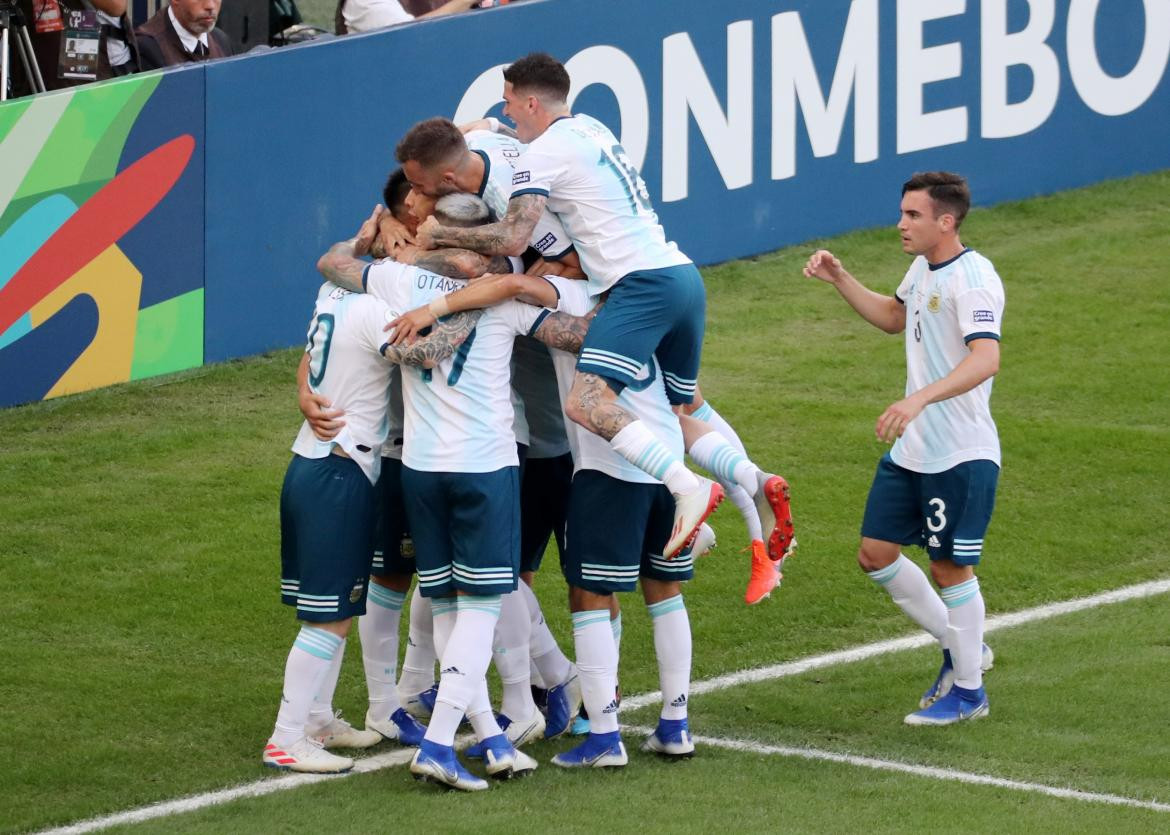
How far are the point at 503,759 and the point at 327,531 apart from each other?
0.90 meters

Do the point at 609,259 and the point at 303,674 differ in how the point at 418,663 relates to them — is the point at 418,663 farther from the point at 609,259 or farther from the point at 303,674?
the point at 609,259

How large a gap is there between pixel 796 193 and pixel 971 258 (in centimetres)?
638

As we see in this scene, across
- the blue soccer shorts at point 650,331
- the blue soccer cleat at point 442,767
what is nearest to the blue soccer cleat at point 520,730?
the blue soccer cleat at point 442,767

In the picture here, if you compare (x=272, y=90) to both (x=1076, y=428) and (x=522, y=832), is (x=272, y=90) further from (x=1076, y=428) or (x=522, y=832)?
(x=522, y=832)

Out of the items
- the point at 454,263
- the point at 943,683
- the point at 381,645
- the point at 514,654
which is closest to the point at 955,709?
the point at 943,683

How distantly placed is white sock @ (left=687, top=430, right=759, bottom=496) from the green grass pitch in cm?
88

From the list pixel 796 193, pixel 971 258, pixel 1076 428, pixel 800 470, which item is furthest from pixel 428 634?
pixel 796 193

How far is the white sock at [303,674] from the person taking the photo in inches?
243

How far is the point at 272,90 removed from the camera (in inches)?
417

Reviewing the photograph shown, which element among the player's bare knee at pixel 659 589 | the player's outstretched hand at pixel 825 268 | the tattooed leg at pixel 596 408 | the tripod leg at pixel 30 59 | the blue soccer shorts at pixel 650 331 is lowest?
the player's bare knee at pixel 659 589

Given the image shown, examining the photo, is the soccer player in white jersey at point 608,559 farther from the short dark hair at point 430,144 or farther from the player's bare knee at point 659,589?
the short dark hair at point 430,144

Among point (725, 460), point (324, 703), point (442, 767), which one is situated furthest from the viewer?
point (725, 460)

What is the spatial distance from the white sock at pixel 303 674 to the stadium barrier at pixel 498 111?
13.9 ft

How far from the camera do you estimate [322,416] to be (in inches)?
243
